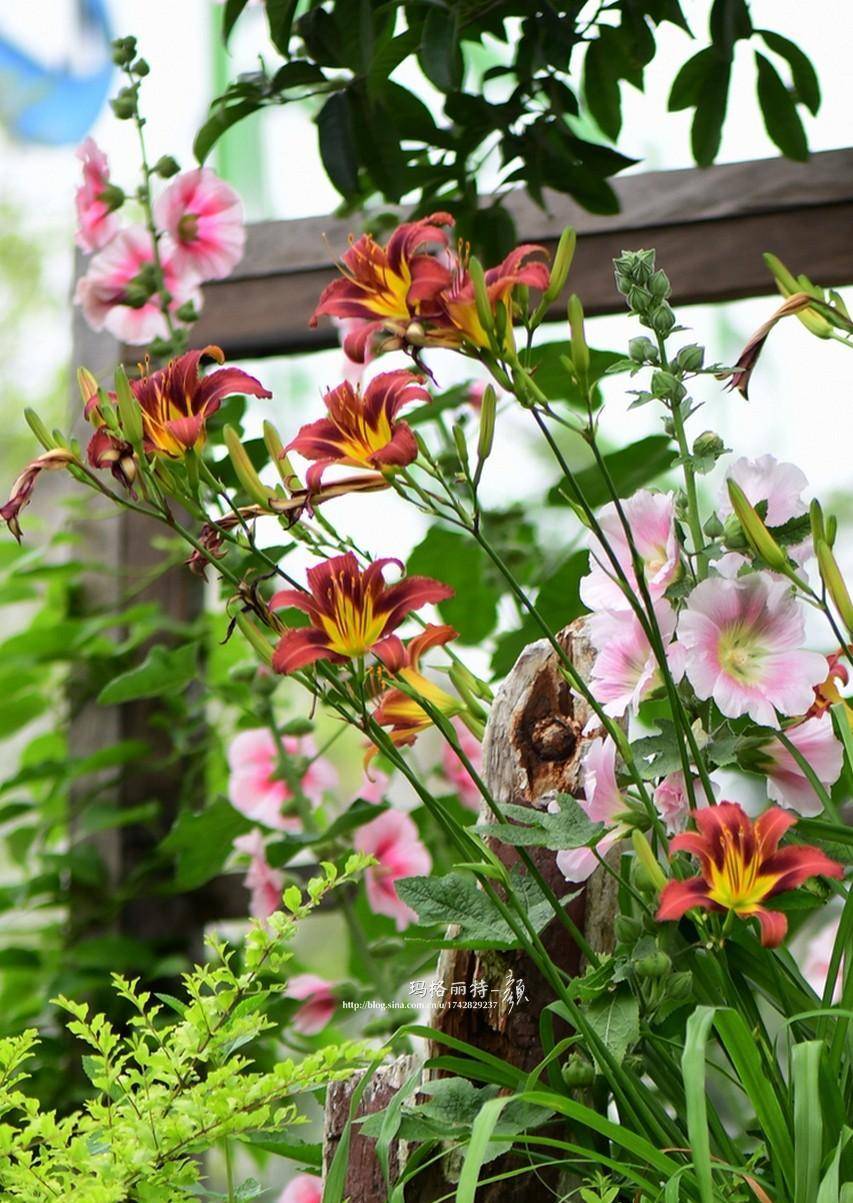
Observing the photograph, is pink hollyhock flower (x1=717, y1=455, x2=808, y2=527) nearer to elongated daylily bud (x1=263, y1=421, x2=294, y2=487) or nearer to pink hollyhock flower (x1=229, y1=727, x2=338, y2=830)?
elongated daylily bud (x1=263, y1=421, x2=294, y2=487)

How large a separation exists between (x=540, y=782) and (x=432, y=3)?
54 centimetres

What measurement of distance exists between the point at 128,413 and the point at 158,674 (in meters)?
0.89

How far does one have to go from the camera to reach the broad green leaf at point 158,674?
1.38 m

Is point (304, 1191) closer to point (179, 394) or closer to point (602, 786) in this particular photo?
point (602, 786)

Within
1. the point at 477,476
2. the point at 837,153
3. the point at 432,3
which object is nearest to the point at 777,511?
the point at 477,476

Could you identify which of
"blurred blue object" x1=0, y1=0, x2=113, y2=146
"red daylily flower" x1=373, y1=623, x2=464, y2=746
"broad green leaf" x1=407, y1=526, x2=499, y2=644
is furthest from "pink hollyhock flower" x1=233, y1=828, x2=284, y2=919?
"blurred blue object" x1=0, y1=0, x2=113, y2=146

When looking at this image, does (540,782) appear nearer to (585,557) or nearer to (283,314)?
(585,557)

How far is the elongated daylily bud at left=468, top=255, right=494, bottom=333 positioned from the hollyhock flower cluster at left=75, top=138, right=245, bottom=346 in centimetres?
79

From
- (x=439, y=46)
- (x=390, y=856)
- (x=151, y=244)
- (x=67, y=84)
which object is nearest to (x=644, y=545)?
(x=439, y=46)

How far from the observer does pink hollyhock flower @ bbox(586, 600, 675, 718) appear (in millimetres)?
614

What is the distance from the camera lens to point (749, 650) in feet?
1.93

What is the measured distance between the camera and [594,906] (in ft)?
2.43

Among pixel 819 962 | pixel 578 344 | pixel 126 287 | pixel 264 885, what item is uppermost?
pixel 126 287

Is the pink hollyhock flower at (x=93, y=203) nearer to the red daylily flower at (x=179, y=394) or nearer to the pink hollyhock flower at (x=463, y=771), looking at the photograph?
the pink hollyhock flower at (x=463, y=771)
